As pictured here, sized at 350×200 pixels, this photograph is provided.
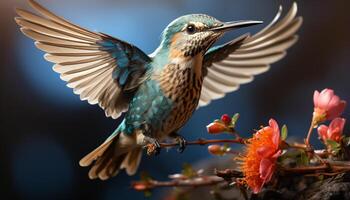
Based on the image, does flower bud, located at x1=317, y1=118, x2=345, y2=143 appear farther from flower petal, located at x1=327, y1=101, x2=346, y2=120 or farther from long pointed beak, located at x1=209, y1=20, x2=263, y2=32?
long pointed beak, located at x1=209, y1=20, x2=263, y2=32

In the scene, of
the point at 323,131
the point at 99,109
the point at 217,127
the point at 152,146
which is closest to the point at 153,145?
the point at 152,146

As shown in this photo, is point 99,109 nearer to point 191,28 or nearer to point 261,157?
point 191,28

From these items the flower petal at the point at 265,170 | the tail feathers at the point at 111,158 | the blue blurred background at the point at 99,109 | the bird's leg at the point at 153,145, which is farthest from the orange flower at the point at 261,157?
the blue blurred background at the point at 99,109

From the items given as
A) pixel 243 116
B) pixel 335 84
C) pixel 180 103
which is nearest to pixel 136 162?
pixel 180 103

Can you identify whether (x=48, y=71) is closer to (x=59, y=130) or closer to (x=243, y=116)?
(x=59, y=130)

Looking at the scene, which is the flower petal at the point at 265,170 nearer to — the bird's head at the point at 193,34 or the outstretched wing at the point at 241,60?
the bird's head at the point at 193,34

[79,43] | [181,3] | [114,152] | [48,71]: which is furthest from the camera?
[181,3]
